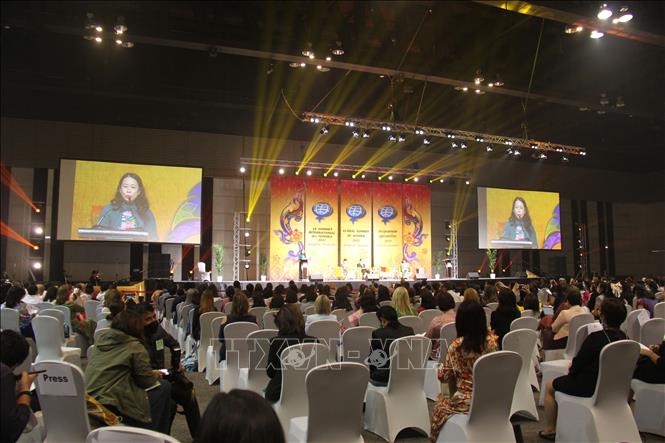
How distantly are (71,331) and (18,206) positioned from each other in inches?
430

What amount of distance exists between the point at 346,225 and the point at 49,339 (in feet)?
43.3

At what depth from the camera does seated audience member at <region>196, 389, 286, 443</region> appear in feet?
3.59

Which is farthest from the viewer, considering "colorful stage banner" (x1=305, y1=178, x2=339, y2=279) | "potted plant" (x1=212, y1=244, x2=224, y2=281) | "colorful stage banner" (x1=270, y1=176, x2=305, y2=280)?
"colorful stage banner" (x1=305, y1=178, x2=339, y2=279)

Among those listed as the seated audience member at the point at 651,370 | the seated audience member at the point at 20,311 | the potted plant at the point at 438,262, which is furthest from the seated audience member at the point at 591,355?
the potted plant at the point at 438,262

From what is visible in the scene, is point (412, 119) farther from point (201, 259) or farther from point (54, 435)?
point (54, 435)

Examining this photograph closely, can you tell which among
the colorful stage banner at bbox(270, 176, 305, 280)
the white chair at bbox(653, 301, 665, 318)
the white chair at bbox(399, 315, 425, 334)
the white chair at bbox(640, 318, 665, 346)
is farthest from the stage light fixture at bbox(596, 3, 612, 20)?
the colorful stage banner at bbox(270, 176, 305, 280)

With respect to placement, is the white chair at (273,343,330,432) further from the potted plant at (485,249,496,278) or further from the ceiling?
the potted plant at (485,249,496,278)

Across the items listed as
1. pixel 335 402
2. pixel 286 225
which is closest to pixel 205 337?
pixel 335 402

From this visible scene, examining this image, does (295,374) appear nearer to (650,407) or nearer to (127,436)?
(127,436)

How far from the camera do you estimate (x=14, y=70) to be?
41.1ft

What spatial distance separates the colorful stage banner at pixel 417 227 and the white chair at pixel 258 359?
569 inches

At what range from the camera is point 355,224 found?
17953 mm

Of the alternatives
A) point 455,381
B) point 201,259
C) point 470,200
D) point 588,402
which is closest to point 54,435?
point 455,381

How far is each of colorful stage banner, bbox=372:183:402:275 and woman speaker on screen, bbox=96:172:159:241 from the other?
7668 millimetres
